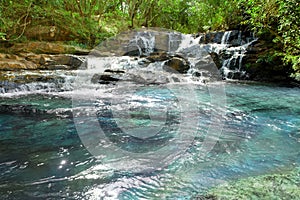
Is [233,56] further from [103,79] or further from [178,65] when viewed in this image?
[103,79]

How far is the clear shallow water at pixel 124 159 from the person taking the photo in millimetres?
2332

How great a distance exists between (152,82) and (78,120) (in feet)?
16.9

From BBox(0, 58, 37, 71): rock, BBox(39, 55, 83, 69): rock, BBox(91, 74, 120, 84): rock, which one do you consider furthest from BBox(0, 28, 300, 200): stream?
BBox(39, 55, 83, 69): rock

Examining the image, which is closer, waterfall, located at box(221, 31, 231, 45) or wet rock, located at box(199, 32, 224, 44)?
waterfall, located at box(221, 31, 231, 45)

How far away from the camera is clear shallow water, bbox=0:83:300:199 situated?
2.33m

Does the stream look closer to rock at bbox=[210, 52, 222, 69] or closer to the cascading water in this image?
the cascading water

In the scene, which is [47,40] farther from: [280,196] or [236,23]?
[280,196]

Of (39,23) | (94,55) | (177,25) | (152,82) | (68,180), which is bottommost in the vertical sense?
(68,180)

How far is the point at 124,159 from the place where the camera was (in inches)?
118

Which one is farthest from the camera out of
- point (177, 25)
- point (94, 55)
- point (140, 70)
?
point (177, 25)

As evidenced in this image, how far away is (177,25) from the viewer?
23016mm

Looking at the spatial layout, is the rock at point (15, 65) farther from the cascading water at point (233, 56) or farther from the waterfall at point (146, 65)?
the cascading water at point (233, 56)

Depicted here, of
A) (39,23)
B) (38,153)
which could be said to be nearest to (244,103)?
(38,153)

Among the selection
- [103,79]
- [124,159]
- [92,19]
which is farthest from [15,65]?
[124,159]
